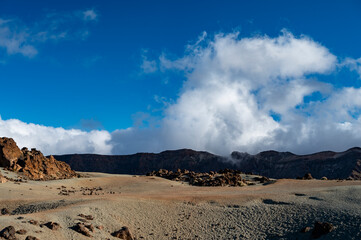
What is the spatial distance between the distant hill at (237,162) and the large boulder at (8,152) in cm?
6782

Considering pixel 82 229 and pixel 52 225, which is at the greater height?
pixel 52 225

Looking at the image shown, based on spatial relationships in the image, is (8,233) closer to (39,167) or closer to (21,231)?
(21,231)

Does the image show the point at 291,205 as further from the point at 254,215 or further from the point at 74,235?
the point at 74,235

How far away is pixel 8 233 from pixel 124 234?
6656 mm

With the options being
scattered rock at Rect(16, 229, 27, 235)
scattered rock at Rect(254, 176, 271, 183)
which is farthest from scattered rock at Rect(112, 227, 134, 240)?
scattered rock at Rect(254, 176, 271, 183)

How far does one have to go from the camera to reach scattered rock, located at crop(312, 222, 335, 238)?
21.1 meters

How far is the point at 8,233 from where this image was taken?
1553cm

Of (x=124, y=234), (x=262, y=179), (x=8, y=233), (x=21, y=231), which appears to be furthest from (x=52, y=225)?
(x=262, y=179)

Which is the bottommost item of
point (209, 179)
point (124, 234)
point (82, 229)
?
point (124, 234)

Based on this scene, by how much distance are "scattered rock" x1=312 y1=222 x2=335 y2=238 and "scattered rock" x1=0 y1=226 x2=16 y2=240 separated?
55.3ft

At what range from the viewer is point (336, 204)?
1027 inches

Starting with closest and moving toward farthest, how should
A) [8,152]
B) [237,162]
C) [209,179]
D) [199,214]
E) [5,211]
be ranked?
[5,211] → [199,214] → [8,152] → [209,179] → [237,162]

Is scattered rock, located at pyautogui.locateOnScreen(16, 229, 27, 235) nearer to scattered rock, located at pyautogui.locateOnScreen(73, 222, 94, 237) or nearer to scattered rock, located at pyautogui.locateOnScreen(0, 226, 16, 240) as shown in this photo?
scattered rock, located at pyautogui.locateOnScreen(0, 226, 16, 240)

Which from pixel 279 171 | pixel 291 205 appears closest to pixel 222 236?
pixel 291 205
